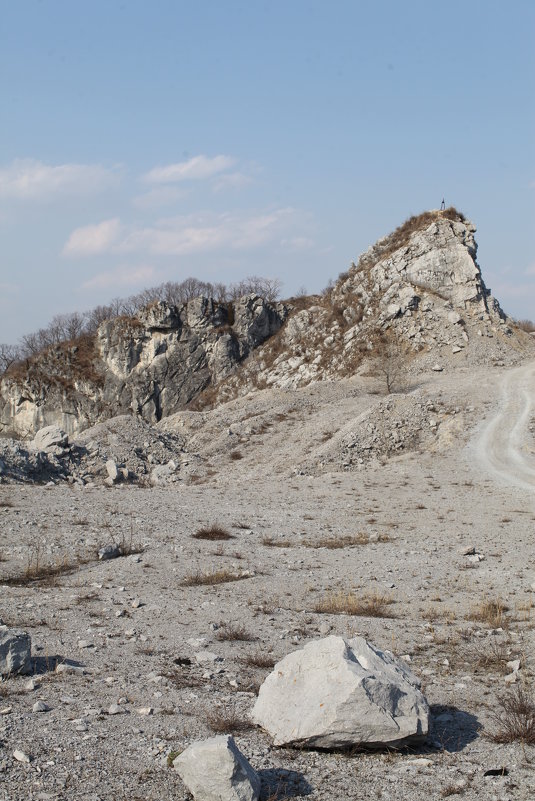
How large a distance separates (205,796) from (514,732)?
2.77 m

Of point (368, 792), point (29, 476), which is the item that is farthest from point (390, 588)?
point (29, 476)

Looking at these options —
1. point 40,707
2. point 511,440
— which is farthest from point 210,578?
point 511,440

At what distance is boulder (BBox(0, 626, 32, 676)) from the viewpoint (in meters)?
6.29

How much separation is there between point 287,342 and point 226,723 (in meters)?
54.5

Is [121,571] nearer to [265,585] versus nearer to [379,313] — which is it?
[265,585]

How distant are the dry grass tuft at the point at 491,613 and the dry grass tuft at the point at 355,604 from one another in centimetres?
124

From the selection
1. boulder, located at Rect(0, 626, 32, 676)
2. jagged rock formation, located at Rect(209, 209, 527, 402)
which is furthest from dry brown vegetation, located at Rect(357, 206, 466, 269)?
boulder, located at Rect(0, 626, 32, 676)

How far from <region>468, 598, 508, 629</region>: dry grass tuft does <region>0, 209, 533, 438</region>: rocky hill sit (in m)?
29.8

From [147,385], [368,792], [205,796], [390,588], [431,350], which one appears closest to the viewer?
[205,796]

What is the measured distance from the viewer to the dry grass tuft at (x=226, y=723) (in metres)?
5.45

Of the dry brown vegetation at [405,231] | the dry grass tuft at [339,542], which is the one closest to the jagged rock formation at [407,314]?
the dry brown vegetation at [405,231]

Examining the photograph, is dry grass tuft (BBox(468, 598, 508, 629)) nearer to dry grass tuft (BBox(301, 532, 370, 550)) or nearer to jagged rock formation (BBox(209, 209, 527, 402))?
dry grass tuft (BBox(301, 532, 370, 550))

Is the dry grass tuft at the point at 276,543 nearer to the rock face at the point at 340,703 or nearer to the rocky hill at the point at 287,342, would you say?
the rock face at the point at 340,703

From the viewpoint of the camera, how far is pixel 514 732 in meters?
5.45
